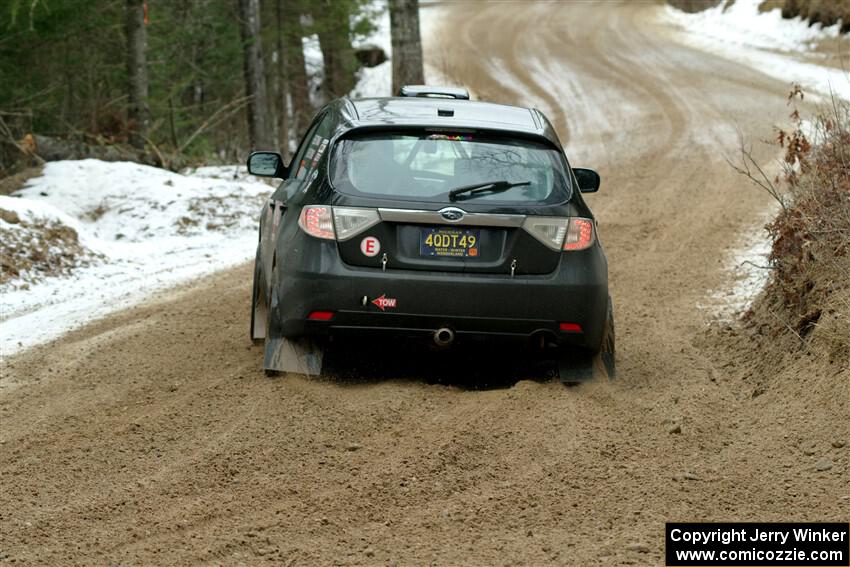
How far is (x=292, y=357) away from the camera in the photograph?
6973 mm

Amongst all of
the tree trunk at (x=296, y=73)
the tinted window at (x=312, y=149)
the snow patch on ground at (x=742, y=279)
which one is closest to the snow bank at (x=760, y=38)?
the tree trunk at (x=296, y=73)

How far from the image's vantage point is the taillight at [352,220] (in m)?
6.54

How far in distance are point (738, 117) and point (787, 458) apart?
16628 mm

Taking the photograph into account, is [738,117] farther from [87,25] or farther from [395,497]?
[395,497]

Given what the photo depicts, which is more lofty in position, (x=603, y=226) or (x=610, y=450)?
(x=610, y=450)

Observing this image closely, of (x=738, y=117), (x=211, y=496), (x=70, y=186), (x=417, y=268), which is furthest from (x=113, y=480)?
(x=738, y=117)

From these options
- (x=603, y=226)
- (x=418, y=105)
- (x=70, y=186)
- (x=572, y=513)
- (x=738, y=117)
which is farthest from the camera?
(x=738, y=117)

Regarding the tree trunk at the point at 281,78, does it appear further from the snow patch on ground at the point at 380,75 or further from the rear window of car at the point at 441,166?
the rear window of car at the point at 441,166

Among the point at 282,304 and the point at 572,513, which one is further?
the point at 282,304

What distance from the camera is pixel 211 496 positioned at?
5262 mm

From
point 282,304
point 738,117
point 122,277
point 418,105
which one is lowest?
point 738,117

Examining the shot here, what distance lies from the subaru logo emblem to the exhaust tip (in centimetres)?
64

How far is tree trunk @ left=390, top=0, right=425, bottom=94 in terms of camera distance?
71.8 ft

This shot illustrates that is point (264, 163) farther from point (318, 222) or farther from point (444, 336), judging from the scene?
point (444, 336)
